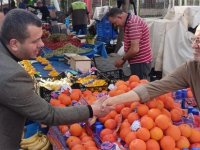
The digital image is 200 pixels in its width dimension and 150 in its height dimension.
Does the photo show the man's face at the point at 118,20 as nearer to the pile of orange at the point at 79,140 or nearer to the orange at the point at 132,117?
the pile of orange at the point at 79,140

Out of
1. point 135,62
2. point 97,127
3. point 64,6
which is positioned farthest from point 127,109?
point 64,6

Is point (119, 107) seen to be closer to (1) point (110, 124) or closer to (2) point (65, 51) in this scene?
(1) point (110, 124)

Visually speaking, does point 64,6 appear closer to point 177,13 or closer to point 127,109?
point 177,13

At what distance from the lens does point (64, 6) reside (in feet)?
78.0

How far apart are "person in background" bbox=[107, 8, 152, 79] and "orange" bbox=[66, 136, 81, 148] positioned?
8.51ft

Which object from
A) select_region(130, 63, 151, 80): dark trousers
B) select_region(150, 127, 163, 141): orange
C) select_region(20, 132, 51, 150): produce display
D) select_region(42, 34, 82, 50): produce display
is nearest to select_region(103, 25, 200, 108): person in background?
select_region(150, 127, 163, 141): orange

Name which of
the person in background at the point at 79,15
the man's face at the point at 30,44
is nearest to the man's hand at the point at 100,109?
the man's face at the point at 30,44

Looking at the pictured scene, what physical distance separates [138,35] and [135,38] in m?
0.06

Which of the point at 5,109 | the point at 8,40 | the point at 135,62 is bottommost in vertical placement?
the point at 135,62

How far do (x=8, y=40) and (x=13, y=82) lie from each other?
242 mm

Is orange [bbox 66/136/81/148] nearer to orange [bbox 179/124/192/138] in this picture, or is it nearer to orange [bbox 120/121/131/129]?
orange [bbox 120/121/131/129]

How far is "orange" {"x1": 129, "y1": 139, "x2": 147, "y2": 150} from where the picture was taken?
230 cm

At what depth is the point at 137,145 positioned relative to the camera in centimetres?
230

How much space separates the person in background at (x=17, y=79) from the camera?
76.0 inches
